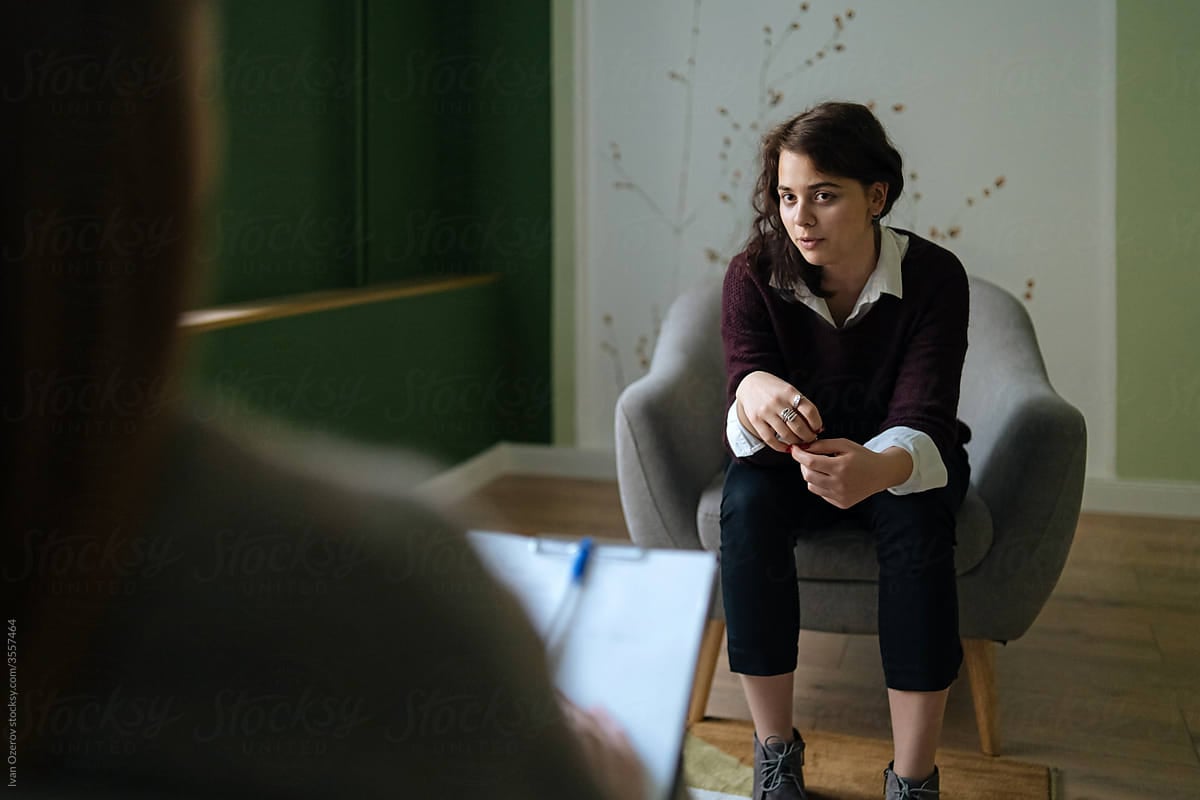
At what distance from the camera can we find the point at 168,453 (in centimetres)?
14

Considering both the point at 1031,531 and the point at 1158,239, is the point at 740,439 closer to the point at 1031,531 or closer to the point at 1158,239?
the point at 1031,531

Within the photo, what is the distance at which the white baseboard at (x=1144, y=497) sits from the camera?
2.40m

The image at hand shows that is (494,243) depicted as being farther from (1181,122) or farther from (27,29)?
(27,29)

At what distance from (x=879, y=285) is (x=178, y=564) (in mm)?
1158

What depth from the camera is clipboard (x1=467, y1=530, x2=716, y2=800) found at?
0.16 metres

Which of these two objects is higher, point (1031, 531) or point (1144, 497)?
point (1031, 531)

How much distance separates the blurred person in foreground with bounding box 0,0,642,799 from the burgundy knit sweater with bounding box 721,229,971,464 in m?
1.09

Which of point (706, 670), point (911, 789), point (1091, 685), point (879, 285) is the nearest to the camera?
point (911, 789)

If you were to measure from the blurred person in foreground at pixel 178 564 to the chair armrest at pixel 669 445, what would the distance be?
122cm

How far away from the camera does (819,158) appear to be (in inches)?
46.7

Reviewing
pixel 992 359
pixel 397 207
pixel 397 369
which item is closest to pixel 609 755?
pixel 992 359

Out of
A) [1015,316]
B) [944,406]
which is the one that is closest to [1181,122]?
[1015,316]

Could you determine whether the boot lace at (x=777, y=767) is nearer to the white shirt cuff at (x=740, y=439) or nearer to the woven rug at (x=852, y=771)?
the woven rug at (x=852, y=771)

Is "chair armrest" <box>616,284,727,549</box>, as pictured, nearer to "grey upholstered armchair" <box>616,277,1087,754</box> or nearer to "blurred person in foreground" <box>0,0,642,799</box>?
"grey upholstered armchair" <box>616,277,1087,754</box>
